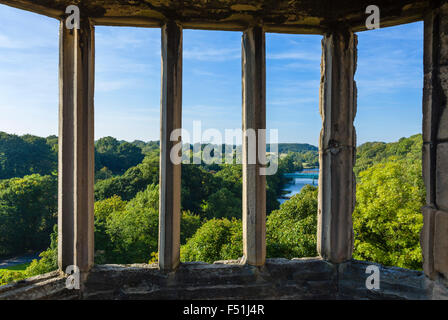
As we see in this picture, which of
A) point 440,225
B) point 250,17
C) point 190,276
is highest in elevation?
point 250,17

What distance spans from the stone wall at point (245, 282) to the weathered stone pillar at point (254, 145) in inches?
10.6

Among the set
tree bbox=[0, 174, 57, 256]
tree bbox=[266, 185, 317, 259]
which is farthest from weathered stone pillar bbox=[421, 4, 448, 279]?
tree bbox=[0, 174, 57, 256]

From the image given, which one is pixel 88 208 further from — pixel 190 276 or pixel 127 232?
pixel 127 232

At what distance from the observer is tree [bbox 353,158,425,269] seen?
14586mm

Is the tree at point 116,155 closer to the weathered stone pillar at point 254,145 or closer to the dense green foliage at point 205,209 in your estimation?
the dense green foliage at point 205,209

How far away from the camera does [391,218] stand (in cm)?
1569

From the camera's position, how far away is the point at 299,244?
14.1 metres

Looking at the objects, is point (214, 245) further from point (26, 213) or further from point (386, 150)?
point (26, 213)

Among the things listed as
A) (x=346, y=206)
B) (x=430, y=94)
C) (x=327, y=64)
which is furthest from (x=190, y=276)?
(x=430, y=94)

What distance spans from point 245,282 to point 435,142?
2.42m

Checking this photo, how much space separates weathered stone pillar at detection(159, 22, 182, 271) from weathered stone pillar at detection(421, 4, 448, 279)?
2570 millimetres

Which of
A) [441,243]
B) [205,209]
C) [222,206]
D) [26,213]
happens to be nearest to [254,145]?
[441,243]

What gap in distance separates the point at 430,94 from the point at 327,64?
1089 millimetres

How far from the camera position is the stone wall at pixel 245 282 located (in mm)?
2997
